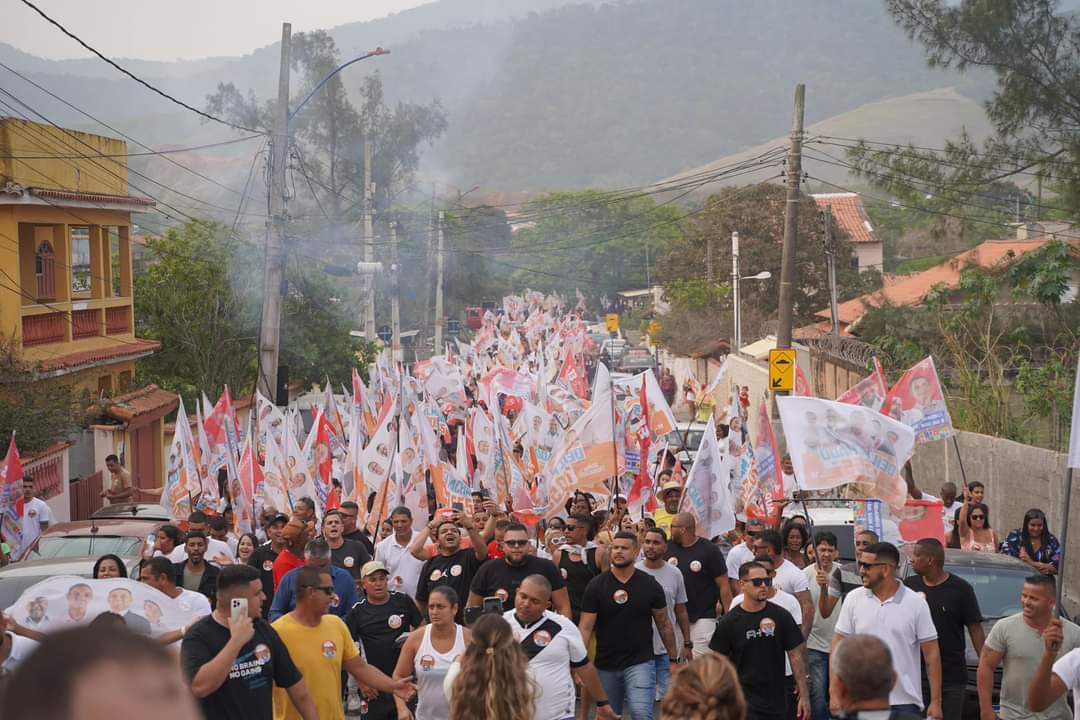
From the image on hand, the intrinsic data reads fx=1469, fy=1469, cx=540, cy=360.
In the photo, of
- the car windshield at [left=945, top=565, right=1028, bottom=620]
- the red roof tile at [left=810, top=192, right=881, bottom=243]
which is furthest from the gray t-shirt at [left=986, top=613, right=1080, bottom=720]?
the red roof tile at [left=810, top=192, right=881, bottom=243]

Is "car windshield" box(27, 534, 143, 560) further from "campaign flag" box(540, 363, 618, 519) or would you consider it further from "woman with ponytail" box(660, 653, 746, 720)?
"woman with ponytail" box(660, 653, 746, 720)

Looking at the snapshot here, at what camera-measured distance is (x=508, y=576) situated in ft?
29.0

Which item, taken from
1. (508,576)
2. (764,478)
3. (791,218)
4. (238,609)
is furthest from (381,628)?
(791,218)

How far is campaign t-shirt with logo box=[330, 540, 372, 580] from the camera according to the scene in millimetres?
11039

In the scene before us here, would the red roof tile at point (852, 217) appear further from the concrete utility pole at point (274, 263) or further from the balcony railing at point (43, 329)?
the concrete utility pole at point (274, 263)

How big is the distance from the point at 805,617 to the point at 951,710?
1516 millimetres

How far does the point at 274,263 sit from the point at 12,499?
8414mm

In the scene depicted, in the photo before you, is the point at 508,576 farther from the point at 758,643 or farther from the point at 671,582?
the point at 758,643

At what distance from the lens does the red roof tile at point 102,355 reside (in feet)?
85.0

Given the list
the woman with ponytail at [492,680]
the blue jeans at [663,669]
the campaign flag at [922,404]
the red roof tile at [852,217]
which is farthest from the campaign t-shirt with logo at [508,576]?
the red roof tile at [852,217]

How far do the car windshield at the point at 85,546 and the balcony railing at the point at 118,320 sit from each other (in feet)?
58.7

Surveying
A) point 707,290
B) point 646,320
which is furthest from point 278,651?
point 646,320

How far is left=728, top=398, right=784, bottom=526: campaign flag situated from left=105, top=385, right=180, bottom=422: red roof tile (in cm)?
1377

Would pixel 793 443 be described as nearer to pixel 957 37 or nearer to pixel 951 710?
pixel 951 710
